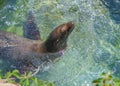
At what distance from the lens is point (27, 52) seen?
16.9 feet

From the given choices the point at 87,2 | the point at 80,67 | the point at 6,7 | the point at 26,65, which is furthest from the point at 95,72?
the point at 6,7

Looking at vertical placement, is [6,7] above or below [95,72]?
above

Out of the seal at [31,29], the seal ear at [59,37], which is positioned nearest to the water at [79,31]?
the seal at [31,29]

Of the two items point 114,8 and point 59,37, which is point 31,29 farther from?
point 114,8

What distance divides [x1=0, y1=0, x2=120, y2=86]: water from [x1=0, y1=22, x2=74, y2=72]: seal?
23 centimetres

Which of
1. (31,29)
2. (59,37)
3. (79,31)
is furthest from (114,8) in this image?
(59,37)

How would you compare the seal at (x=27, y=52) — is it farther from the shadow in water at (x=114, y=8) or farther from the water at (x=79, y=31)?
the shadow in water at (x=114, y=8)

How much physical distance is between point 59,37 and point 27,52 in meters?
0.74

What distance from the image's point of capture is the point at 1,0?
23.0 ft

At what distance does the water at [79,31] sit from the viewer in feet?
17.7

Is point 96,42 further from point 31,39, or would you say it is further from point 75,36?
point 31,39

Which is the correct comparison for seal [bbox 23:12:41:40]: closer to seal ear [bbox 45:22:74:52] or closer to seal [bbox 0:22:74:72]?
seal [bbox 0:22:74:72]

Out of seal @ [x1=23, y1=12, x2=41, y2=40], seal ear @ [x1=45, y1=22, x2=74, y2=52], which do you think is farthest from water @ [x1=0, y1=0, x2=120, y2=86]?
seal ear @ [x1=45, y1=22, x2=74, y2=52]

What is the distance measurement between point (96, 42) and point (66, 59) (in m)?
0.78
